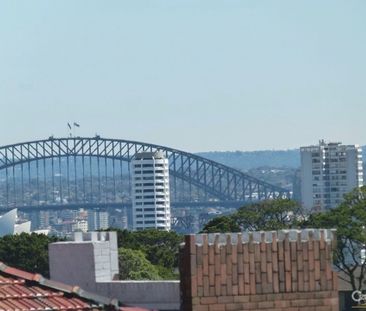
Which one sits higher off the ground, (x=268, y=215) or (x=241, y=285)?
(x=268, y=215)

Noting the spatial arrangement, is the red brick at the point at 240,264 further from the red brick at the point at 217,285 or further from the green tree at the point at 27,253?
the green tree at the point at 27,253

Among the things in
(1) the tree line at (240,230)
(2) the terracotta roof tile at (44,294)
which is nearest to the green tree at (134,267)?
(1) the tree line at (240,230)

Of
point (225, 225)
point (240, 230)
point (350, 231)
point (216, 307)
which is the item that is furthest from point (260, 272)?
point (225, 225)

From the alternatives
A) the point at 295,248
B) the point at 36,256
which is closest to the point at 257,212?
the point at 36,256

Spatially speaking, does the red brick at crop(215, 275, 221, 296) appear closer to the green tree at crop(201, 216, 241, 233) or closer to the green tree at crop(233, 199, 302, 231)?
the green tree at crop(201, 216, 241, 233)

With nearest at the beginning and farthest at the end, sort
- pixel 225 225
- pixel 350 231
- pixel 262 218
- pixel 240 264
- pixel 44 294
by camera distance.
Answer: pixel 44 294 < pixel 240 264 < pixel 350 231 < pixel 225 225 < pixel 262 218

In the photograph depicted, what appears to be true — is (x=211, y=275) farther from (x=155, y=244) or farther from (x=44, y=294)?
(x=155, y=244)
